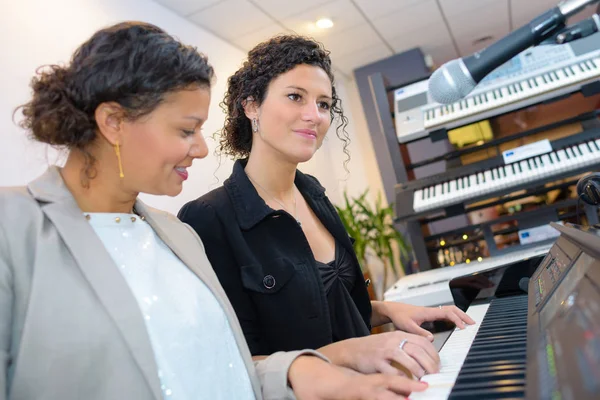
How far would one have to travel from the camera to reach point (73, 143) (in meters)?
0.87

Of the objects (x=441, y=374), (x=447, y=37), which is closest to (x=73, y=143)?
(x=441, y=374)

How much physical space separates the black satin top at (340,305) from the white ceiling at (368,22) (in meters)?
2.96

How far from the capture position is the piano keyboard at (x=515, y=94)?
2436 mm

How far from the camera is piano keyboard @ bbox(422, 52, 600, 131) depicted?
244 cm

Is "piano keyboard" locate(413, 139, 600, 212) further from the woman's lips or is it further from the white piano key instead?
the white piano key

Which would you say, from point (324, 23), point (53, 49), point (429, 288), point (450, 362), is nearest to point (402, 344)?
point (450, 362)

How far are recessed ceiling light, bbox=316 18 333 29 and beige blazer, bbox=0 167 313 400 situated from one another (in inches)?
164

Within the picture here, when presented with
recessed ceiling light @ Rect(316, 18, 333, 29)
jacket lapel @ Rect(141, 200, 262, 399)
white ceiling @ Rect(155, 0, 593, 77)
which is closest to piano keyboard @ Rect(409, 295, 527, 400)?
jacket lapel @ Rect(141, 200, 262, 399)

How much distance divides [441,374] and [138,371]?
16.5 inches

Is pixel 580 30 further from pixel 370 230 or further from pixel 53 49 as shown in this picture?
pixel 370 230

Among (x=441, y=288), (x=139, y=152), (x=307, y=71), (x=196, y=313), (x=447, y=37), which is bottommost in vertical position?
(x=441, y=288)

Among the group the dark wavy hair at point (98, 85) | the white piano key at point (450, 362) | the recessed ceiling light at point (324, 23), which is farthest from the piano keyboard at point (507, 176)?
the recessed ceiling light at point (324, 23)

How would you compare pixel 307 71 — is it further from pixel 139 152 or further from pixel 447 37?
pixel 447 37

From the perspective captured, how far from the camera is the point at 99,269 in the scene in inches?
31.7
